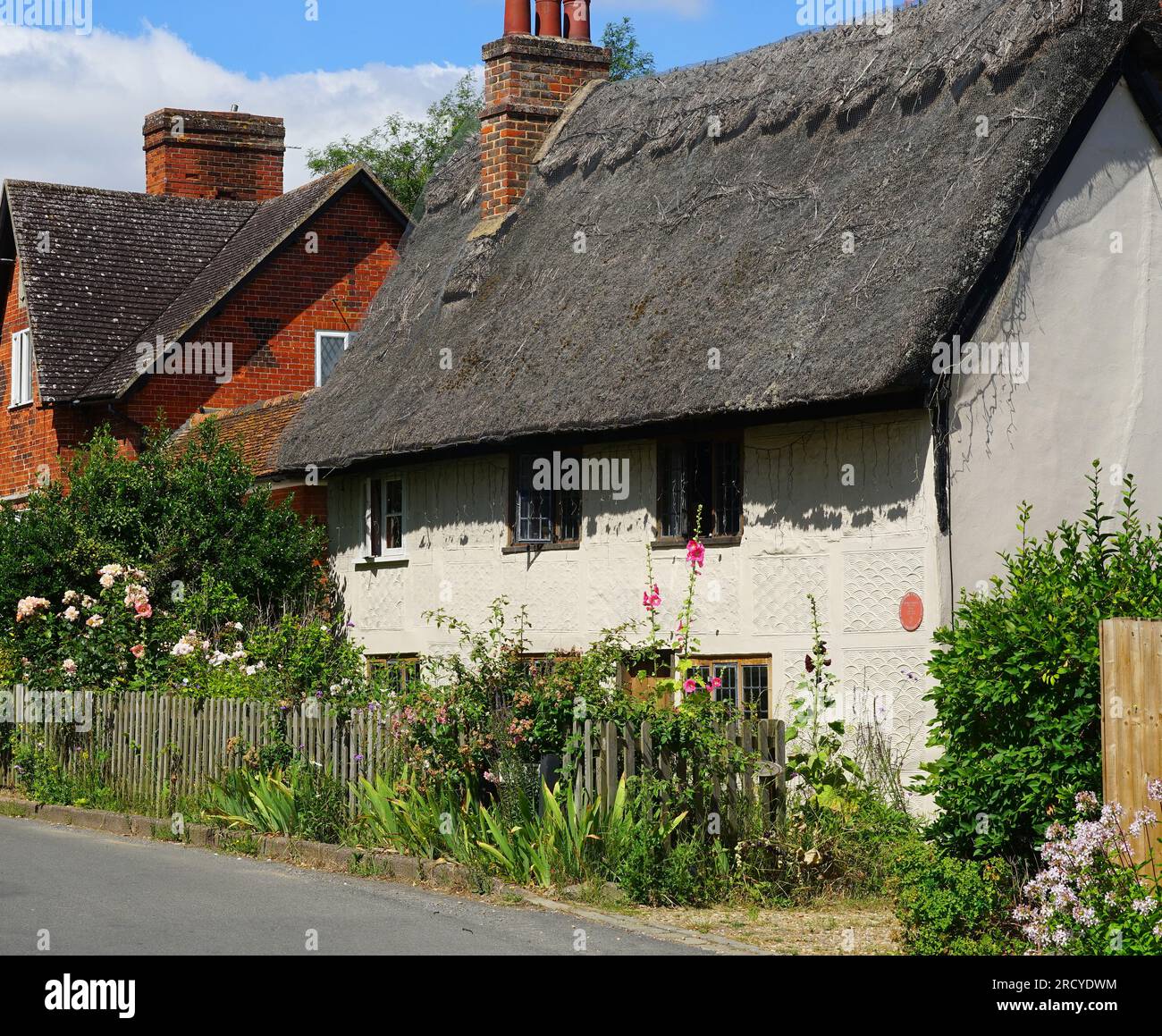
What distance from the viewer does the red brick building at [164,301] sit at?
83.1ft

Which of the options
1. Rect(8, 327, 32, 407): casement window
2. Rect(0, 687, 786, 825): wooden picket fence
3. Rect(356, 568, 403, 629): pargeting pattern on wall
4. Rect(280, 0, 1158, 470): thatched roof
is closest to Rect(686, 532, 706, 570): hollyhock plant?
Rect(280, 0, 1158, 470): thatched roof

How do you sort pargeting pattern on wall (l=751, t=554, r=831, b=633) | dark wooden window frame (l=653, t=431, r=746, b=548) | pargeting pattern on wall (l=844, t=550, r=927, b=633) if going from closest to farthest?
1. pargeting pattern on wall (l=844, t=550, r=927, b=633)
2. pargeting pattern on wall (l=751, t=554, r=831, b=633)
3. dark wooden window frame (l=653, t=431, r=746, b=548)

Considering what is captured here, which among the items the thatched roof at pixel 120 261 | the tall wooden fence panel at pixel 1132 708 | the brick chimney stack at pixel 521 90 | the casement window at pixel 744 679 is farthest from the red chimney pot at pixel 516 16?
the tall wooden fence panel at pixel 1132 708

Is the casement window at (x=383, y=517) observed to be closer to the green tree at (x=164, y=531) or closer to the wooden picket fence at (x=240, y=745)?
the green tree at (x=164, y=531)

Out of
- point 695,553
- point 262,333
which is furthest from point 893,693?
point 262,333

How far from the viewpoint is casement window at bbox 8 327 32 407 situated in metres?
26.6

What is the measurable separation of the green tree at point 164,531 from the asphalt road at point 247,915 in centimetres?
621

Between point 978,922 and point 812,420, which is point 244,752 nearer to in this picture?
point 812,420

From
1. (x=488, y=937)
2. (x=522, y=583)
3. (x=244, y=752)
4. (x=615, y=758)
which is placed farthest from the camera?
(x=522, y=583)

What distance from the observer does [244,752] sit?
1484cm

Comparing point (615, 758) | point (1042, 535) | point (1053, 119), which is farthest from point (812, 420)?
point (615, 758)

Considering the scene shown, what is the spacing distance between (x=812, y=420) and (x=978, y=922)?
6.37m

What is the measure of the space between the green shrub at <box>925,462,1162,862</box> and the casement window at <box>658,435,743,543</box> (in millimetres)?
5910

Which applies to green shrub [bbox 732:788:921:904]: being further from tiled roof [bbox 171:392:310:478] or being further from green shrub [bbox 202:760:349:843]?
tiled roof [bbox 171:392:310:478]
